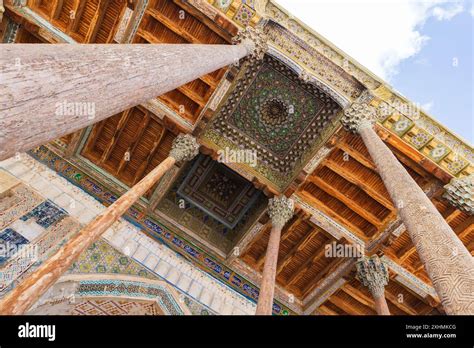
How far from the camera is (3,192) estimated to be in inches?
249

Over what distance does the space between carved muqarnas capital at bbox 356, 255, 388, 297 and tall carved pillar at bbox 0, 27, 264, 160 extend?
5.72m

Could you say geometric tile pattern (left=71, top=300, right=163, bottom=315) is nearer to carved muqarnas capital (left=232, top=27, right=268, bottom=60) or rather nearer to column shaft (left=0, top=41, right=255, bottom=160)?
column shaft (left=0, top=41, right=255, bottom=160)

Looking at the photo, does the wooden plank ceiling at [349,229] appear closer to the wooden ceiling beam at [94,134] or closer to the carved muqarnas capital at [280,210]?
the carved muqarnas capital at [280,210]

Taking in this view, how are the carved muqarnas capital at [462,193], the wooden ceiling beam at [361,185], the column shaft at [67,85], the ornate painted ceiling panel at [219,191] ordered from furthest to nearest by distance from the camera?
1. the ornate painted ceiling panel at [219,191]
2. the wooden ceiling beam at [361,185]
3. the carved muqarnas capital at [462,193]
4. the column shaft at [67,85]

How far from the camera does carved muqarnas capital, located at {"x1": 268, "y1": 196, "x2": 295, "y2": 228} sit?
7.20 m

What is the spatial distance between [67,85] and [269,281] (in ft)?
13.9

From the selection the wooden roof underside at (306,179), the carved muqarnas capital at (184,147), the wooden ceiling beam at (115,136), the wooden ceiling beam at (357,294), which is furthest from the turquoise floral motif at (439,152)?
the wooden ceiling beam at (115,136)

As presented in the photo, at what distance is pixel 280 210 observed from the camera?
24.1ft

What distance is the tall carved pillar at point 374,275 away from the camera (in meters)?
6.94

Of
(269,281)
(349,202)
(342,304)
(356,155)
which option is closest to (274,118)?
(356,155)

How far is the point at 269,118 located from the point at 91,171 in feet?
13.9

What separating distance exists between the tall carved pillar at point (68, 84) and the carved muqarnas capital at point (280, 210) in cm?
434

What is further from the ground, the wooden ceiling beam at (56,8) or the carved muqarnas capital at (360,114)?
the carved muqarnas capital at (360,114)
